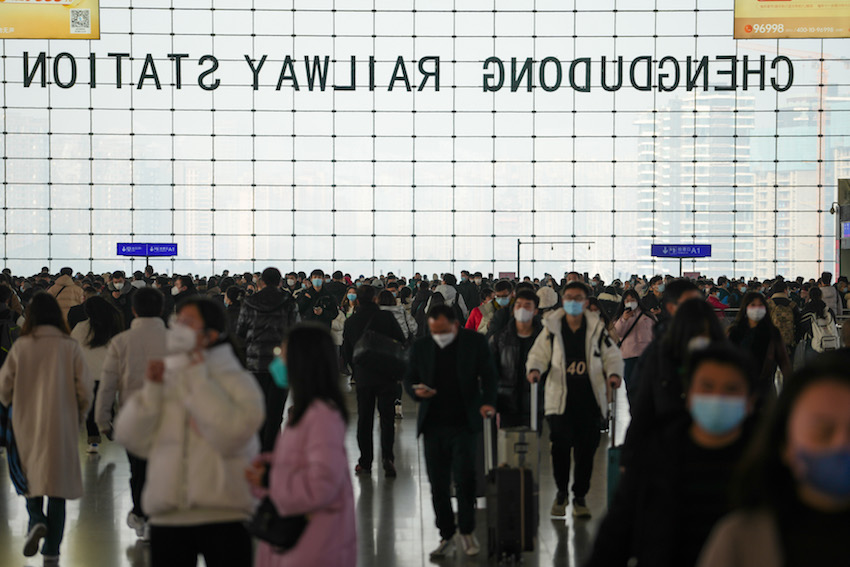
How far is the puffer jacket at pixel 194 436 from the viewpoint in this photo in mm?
3574

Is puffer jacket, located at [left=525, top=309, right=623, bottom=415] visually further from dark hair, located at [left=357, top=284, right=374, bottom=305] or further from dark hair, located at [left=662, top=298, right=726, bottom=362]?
dark hair, located at [left=357, top=284, right=374, bottom=305]

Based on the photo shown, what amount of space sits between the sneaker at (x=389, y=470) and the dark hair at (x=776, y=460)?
6.42 m

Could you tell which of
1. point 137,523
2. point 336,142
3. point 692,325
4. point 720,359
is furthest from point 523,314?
point 336,142

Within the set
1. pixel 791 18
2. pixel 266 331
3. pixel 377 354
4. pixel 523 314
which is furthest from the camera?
pixel 791 18

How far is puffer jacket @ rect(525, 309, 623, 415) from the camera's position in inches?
268

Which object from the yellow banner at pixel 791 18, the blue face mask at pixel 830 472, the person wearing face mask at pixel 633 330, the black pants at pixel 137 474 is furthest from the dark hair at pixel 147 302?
the yellow banner at pixel 791 18

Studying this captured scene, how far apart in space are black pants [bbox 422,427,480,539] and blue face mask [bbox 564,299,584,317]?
1.23 m

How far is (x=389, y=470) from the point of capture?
27.6 feet

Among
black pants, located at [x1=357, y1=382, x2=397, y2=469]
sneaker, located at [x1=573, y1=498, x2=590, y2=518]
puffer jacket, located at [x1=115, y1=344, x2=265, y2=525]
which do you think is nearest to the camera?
puffer jacket, located at [x1=115, y1=344, x2=265, y2=525]

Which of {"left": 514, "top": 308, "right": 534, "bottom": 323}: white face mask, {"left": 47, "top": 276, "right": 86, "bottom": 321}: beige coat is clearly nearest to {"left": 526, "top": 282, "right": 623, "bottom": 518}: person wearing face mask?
{"left": 514, "top": 308, "right": 534, "bottom": 323}: white face mask

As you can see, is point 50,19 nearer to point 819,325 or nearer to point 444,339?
point 819,325

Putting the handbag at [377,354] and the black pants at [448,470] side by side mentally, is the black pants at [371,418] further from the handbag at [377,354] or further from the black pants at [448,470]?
the black pants at [448,470]

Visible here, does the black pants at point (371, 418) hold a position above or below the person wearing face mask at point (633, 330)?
below

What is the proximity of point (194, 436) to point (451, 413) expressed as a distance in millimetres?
2454
